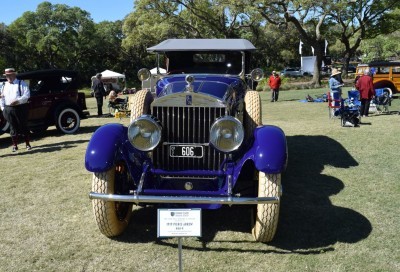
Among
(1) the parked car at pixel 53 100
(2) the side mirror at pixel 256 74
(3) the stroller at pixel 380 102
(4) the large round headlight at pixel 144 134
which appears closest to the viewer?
(4) the large round headlight at pixel 144 134

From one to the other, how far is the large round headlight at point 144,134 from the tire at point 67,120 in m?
6.74

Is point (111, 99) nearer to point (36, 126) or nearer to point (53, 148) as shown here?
point (36, 126)

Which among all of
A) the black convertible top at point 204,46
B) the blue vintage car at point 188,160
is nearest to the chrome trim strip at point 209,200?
the blue vintage car at point 188,160

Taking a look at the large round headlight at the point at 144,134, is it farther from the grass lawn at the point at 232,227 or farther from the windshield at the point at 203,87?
the grass lawn at the point at 232,227

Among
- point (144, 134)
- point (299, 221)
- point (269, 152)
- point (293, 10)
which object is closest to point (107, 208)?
point (144, 134)

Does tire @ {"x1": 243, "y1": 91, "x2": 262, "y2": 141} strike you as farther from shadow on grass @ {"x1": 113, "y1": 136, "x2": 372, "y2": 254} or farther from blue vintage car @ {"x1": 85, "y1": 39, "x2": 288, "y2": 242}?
shadow on grass @ {"x1": 113, "y1": 136, "x2": 372, "y2": 254}

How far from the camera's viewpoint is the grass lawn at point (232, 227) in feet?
10.9

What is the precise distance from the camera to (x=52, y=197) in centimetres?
503

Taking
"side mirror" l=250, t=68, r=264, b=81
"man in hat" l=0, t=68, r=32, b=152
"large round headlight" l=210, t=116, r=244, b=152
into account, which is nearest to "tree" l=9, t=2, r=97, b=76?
"man in hat" l=0, t=68, r=32, b=152

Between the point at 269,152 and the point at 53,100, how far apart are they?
7.63 meters

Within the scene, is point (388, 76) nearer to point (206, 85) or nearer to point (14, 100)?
point (206, 85)

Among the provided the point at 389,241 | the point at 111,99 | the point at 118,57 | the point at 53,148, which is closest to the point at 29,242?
the point at 389,241

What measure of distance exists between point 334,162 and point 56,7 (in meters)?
37.7

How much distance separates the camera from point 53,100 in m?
9.73
